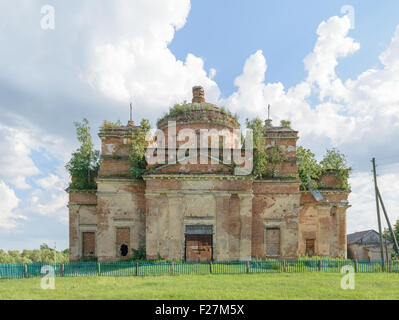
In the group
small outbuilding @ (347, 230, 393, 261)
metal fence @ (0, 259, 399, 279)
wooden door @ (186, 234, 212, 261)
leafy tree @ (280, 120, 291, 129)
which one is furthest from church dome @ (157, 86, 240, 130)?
small outbuilding @ (347, 230, 393, 261)

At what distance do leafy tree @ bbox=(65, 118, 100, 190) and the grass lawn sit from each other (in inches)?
358

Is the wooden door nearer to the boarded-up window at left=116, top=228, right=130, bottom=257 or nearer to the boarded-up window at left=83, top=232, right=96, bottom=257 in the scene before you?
the boarded-up window at left=116, top=228, right=130, bottom=257

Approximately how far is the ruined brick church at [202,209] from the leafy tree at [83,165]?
0.61 m

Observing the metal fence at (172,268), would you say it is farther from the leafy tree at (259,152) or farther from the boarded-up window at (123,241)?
the leafy tree at (259,152)

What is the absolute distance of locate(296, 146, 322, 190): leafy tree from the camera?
24031 millimetres

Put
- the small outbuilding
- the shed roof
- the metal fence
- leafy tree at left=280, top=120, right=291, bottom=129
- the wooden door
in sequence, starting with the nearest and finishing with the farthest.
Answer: the metal fence, the wooden door, leafy tree at left=280, top=120, right=291, bottom=129, the small outbuilding, the shed roof

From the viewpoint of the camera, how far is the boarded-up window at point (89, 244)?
928 inches

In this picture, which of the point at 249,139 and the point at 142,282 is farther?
the point at 249,139

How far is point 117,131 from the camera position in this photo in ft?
74.0

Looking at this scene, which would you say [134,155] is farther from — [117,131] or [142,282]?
[142,282]

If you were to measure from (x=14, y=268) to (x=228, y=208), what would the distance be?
37.3 ft

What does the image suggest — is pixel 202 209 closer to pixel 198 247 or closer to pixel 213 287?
pixel 198 247

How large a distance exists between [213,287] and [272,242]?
958 centimetres
